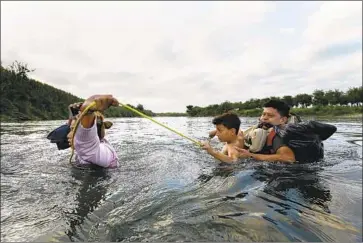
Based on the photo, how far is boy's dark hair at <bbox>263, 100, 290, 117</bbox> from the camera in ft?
23.2

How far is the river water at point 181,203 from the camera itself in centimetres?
280

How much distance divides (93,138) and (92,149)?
452 mm

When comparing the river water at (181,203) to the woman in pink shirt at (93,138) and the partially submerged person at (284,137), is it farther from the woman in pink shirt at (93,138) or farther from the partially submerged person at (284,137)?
the partially submerged person at (284,137)

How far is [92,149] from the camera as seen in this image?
15.5ft

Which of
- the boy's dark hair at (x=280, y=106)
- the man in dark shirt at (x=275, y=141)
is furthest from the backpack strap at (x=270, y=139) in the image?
the boy's dark hair at (x=280, y=106)

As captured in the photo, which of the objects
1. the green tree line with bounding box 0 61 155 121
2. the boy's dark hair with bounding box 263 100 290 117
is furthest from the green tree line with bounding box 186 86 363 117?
the boy's dark hair with bounding box 263 100 290 117

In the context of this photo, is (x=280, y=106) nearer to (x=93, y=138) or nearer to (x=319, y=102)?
(x=93, y=138)

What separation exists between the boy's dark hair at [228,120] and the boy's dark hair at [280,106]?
0.90m

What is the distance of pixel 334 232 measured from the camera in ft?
9.39

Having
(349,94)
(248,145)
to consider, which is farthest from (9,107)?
(349,94)

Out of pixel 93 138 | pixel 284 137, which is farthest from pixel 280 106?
pixel 93 138

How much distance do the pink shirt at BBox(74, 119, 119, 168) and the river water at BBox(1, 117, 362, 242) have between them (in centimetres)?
20

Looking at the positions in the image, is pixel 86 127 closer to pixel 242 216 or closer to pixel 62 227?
pixel 62 227

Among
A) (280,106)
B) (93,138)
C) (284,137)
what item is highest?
(280,106)
